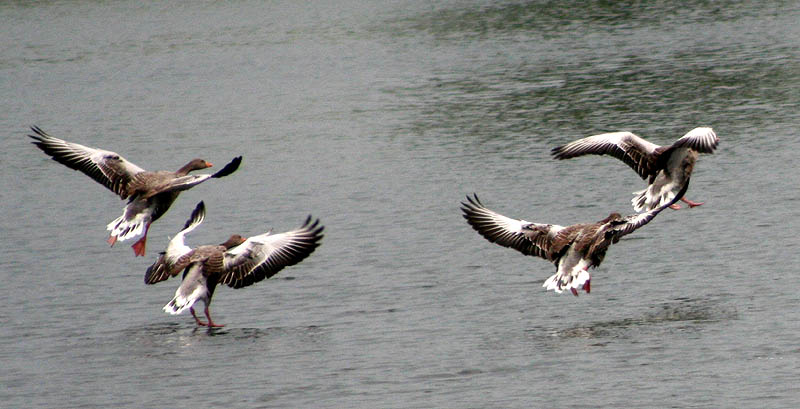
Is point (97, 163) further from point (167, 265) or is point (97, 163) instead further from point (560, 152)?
point (560, 152)

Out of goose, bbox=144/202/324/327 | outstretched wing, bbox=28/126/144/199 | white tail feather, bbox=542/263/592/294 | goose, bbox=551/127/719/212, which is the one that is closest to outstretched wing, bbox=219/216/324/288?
goose, bbox=144/202/324/327

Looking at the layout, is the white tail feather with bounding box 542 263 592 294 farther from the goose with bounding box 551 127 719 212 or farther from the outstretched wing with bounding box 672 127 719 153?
the outstretched wing with bounding box 672 127 719 153

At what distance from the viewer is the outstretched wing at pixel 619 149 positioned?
23172 mm

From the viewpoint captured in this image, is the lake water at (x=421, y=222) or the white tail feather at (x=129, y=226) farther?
the white tail feather at (x=129, y=226)

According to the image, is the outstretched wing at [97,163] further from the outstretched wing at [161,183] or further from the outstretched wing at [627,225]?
the outstretched wing at [627,225]

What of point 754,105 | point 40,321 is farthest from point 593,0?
point 40,321

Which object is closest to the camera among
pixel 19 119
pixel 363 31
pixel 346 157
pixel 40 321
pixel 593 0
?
pixel 40 321

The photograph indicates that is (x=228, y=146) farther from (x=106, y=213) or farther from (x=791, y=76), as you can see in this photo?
(x=791, y=76)

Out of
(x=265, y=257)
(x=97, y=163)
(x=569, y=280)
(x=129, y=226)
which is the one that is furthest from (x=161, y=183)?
(x=569, y=280)

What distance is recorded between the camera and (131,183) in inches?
886

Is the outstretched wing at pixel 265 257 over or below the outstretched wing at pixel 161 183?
below

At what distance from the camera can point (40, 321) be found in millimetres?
20484

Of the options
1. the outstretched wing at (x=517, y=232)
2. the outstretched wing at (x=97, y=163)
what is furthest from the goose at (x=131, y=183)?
the outstretched wing at (x=517, y=232)

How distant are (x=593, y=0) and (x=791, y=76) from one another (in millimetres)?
29522
